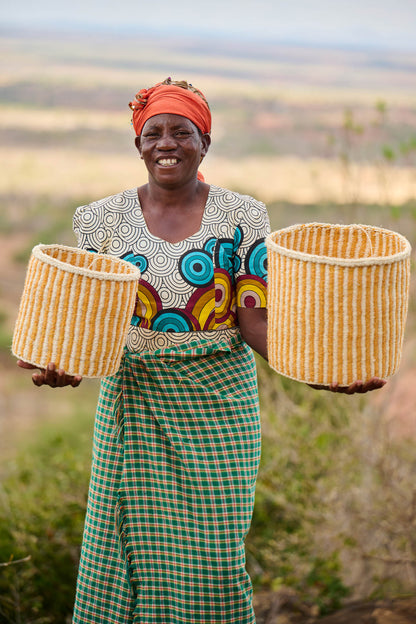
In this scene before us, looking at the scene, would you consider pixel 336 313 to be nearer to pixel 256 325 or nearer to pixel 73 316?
pixel 256 325

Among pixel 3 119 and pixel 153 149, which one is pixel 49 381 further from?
pixel 3 119

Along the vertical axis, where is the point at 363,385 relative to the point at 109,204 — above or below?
below

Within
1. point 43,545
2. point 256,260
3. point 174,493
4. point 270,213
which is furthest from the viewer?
point 270,213

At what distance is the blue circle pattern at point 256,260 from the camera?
7.11 feet

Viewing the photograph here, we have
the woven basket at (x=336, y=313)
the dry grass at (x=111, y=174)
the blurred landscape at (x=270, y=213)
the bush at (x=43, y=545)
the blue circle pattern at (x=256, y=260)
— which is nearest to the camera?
the woven basket at (x=336, y=313)

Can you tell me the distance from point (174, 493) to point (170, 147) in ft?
3.19

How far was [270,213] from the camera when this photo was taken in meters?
13.6

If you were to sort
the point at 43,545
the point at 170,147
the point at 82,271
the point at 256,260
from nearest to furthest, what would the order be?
the point at 82,271 < the point at 170,147 < the point at 256,260 < the point at 43,545

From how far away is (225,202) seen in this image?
2203 mm

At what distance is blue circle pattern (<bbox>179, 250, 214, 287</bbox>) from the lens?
213 cm

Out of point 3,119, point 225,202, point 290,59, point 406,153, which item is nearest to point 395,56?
point 290,59

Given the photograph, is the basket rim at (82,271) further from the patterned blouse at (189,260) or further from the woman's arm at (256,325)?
the woman's arm at (256,325)

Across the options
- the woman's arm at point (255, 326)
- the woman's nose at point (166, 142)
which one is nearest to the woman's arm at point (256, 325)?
the woman's arm at point (255, 326)

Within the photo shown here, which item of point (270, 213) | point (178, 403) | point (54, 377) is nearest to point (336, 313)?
point (178, 403)
